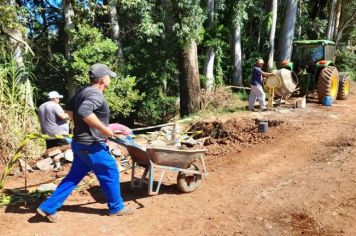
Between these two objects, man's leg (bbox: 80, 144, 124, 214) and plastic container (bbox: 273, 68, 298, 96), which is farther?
plastic container (bbox: 273, 68, 298, 96)

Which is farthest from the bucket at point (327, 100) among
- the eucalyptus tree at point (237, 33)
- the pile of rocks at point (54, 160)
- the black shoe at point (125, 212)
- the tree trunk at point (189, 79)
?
the black shoe at point (125, 212)

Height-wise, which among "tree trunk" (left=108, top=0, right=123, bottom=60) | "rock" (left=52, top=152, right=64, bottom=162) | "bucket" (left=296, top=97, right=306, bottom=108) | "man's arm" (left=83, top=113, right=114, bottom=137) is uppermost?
"tree trunk" (left=108, top=0, right=123, bottom=60)

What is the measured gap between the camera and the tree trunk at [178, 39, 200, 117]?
13344 mm

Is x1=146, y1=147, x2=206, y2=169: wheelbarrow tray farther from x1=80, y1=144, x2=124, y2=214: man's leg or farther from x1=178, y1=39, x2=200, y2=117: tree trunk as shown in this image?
x1=178, y1=39, x2=200, y2=117: tree trunk

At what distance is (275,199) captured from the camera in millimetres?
5730

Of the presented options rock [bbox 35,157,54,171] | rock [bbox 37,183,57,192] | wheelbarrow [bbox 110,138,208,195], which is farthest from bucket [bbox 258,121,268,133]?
rock [bbox 37,183,57,192]

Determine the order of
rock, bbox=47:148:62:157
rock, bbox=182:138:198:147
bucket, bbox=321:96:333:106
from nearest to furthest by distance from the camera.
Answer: rock, bbox=47:148:62:157 → rock, bbox=182:138:198:147 → bucket, bbox=321:96:333:106

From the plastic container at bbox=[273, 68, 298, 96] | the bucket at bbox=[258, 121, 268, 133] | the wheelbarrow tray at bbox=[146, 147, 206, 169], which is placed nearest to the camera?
the wheelbarrow tray at bbox=[146, 147, 206, 169]

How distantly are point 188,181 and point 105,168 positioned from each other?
5.40 feet

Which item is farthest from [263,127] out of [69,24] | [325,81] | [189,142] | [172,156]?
[69,24]

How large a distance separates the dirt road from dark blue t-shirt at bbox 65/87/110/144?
42.6 inches

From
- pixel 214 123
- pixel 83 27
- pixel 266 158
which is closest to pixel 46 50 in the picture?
pixel 83 27

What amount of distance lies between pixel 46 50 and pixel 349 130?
11.0 m

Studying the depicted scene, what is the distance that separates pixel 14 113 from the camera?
8016mm
